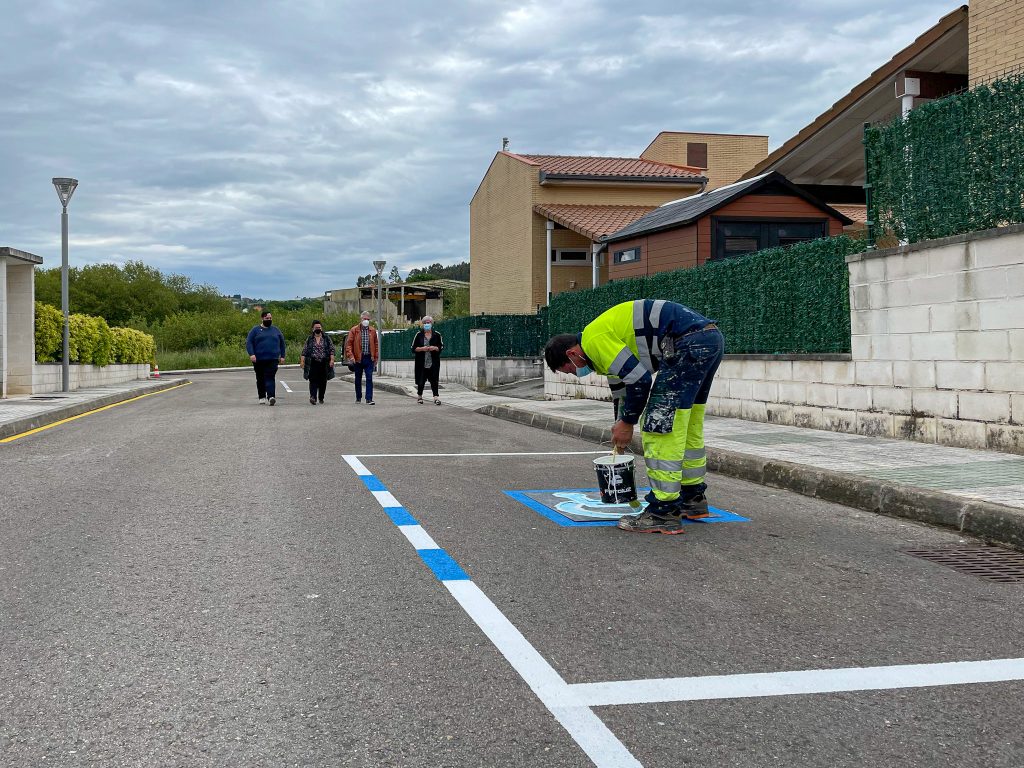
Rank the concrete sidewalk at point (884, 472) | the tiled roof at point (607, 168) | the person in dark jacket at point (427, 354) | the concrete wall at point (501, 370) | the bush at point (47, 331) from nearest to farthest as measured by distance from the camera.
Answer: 1. the concrete sidewalk at point (884, 472)
2. the person in dark jacket at point (427, 354)
3. the bush at point (47, 331)
4. the concrete wall at point (501, 370)
5. the tiled roof at point (607, 168)

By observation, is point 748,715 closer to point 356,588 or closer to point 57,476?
point 356,588

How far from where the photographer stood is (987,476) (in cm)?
724

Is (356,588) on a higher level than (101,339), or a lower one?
lower

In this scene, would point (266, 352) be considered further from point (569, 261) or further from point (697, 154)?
point (697, 154)

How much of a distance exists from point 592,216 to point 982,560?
85.3 ft

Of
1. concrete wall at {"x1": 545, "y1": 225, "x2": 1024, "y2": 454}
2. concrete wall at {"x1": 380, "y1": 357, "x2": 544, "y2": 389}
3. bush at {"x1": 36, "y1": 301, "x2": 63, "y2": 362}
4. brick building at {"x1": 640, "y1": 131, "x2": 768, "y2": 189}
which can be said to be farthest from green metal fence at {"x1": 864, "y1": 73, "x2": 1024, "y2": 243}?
brick building at {"x1": 640, "y1": 131, "x2": 768, "y2": 189}

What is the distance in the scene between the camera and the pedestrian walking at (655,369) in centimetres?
597

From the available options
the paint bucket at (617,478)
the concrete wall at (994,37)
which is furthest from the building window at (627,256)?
the paint bucket at (617,478)

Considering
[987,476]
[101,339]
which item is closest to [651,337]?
[987,476]

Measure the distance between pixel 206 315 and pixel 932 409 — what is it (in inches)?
3134

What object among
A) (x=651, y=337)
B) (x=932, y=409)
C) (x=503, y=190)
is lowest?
(x=932, y=409)

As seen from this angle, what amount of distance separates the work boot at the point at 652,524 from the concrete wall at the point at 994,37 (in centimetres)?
890

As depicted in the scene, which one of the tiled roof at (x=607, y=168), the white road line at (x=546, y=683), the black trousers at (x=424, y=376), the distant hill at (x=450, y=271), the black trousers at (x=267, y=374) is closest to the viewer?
the white road line at (x=546, y=683)

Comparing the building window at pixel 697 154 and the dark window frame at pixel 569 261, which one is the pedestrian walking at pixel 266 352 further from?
the building window at pixel 697 154
